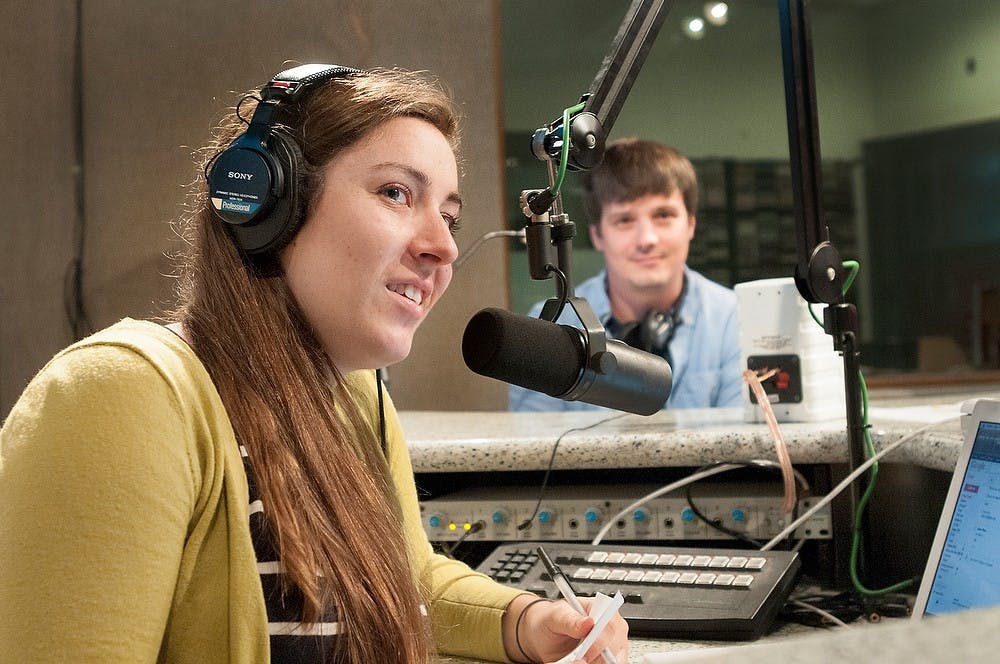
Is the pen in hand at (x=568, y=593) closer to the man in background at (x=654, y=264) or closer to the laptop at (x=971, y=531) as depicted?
the laptop at (x=971, y=531)

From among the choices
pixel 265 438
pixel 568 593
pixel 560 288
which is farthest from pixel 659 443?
pixel 265 438

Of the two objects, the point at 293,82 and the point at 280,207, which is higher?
the point at 293,82

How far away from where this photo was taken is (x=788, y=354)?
143cm

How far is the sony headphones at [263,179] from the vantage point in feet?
2.82

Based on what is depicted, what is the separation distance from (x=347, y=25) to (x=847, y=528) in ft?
7.07

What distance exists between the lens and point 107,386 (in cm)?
73

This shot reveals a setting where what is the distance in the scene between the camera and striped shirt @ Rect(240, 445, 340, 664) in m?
0.80

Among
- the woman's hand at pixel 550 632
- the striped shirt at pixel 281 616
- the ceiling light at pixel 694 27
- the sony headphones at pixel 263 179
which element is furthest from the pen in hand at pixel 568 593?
the ceiling light at pixel 694 27

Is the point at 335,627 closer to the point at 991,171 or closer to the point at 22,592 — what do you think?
the point at 22,592

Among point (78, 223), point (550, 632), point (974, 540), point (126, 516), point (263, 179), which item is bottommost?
point (550, 632)

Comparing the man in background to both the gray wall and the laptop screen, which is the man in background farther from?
the laptop screen

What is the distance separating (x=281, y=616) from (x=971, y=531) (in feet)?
1.99

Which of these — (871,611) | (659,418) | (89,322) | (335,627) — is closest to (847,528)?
(871,611)

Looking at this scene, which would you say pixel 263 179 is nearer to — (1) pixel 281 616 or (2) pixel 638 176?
(1) pixel 281 616
